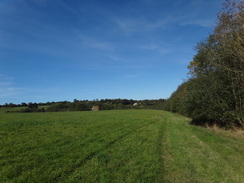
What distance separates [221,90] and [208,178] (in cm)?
1366

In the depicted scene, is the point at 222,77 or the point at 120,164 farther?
the point at 222,77

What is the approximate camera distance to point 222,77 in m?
17.2

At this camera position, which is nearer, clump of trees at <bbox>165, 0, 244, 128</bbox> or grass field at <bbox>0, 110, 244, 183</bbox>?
grass field at <bbox>0, 110, 244, 183</bbox>

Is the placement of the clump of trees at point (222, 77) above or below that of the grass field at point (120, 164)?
above

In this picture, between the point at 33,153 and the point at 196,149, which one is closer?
the point at 33,153

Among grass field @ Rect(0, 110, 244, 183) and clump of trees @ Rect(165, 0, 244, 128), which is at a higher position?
clump of trees @ Rect(165, 0, 244, 128)

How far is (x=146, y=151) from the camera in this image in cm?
916

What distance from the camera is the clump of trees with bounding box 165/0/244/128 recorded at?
11.5 m

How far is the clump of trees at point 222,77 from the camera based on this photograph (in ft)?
37.8

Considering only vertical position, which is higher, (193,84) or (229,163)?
(193,84)

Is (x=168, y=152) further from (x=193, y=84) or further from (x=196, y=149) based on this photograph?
(x=193, y=84)

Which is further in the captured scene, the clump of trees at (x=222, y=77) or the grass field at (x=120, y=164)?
the clump of trees at (x=222, y=77)

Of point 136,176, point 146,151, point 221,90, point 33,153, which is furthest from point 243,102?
point 33,153

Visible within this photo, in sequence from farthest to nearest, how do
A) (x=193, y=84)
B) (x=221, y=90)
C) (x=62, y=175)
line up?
(x=193, y=84), (x=221, y=90), (x=62, y=175)
